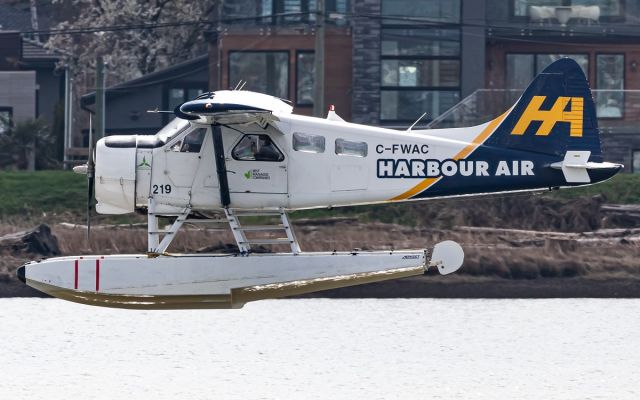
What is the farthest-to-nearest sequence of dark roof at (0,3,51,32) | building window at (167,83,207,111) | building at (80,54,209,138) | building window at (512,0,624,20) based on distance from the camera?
dark roof at (0,3,51,32)
building window at (167,83,207,111)
building at (80,54,209,138)
building window at (512,0,624,20)

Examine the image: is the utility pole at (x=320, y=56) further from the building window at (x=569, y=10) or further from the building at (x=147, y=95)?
the building at (x=147, y=95)

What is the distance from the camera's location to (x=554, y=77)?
21.2 meters

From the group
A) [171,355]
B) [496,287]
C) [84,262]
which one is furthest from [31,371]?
[496,287]

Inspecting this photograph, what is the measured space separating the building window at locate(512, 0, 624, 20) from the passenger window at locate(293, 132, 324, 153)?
62.1 feet

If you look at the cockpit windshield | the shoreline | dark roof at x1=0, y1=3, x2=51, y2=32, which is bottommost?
the shoreline

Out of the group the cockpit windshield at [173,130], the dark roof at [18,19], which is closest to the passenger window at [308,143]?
the cockpit windshield at [173,130]

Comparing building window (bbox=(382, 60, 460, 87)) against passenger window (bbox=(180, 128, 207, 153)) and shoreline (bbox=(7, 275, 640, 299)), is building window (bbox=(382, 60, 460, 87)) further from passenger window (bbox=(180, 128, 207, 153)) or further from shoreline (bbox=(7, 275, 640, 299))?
passenger window (bbox=(180, 128, 207, 153))

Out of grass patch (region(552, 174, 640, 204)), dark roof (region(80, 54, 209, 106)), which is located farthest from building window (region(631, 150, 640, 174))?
dark roof (region(80, 54, 209, 106))

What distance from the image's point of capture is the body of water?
2295 cm

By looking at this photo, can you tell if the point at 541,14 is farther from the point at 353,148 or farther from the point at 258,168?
the point at 258,168

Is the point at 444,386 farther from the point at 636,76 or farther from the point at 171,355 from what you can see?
the point at 636,76

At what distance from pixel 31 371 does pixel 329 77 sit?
16.2 m

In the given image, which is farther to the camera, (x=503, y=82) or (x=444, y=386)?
(x=503, y=82)

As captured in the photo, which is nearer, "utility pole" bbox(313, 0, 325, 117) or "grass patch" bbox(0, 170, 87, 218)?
"utility pole" bbox(313, 0, 325, 117)
